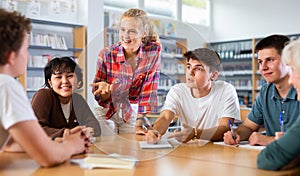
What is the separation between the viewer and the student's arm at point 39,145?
107cm

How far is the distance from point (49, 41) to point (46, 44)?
0.25ft

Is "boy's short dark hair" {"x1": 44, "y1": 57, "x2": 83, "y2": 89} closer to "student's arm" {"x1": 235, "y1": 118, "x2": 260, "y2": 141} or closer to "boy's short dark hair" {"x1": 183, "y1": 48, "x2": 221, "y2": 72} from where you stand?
"boy's short dark hair" {"x1": 183, "y1": 48, "x2": 221, "y2": 72}

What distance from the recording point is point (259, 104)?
1969 mm

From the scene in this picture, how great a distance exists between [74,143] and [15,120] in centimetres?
38

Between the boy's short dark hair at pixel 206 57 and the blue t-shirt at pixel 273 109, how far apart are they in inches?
13.0

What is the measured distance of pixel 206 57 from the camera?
174cm

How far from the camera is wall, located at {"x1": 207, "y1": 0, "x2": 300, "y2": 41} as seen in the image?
755 cm

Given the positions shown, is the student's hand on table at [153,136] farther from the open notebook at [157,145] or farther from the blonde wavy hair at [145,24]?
the blonde wavy hair at [145,24]

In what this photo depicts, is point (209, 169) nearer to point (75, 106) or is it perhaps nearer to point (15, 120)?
point (15, 120)

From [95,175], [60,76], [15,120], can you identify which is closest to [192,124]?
[60,76]

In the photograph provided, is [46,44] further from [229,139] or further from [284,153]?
[284,153]

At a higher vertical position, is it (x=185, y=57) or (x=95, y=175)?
(x=185, y=57)

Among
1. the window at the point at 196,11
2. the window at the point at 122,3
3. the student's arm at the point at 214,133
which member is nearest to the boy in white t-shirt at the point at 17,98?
the student's arm at the point at 214,133

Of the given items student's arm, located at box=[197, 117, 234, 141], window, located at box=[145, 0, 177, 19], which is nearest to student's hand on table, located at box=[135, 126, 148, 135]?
student's arm, located at box=[197, 117, 234, 141]
